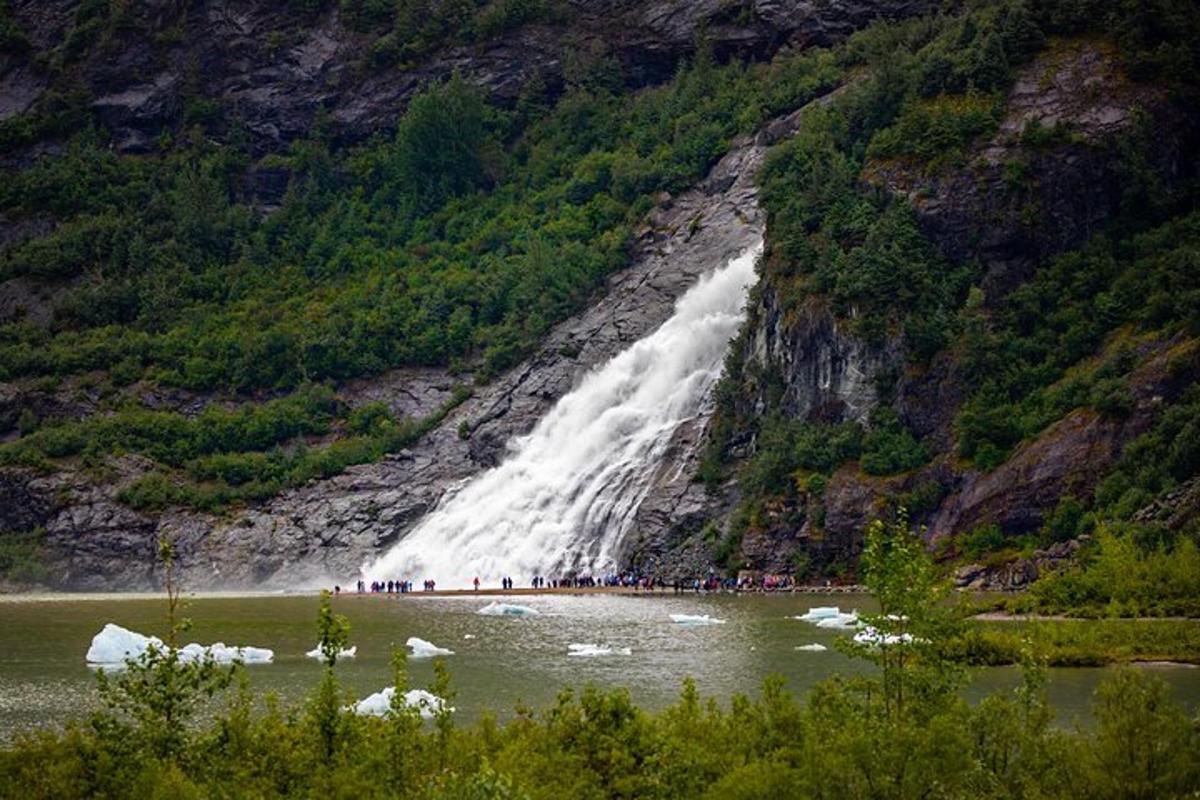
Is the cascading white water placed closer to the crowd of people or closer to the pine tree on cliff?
the crowd of people

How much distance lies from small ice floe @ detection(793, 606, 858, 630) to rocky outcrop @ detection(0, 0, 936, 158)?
98.2 metres

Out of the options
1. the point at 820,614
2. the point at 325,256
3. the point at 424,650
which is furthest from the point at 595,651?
the point at 325,256

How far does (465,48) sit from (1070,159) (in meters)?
85.2

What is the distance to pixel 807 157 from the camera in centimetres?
12081

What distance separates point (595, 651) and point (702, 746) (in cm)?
Result: 2990

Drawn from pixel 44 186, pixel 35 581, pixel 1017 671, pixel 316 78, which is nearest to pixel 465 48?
pixel 316 78

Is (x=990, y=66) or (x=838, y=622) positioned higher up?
(x=990, y=66)

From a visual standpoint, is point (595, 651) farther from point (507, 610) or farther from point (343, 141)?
point (343, 141)

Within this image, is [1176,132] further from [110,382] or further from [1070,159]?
[110,382]

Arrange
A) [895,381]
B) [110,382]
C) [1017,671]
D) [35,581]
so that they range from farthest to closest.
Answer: [110,382], [35,581], [895,381], [1017,671]

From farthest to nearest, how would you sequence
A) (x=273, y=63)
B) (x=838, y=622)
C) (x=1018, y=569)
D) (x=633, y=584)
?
(x=273, y=63) < (x=633, y=584) < (x=1018, y=569) < (x=838, y=622)

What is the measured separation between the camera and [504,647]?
227 ft

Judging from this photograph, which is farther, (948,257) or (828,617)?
(948,257)

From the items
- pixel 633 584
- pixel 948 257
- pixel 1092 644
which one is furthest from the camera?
pixel 948 257
